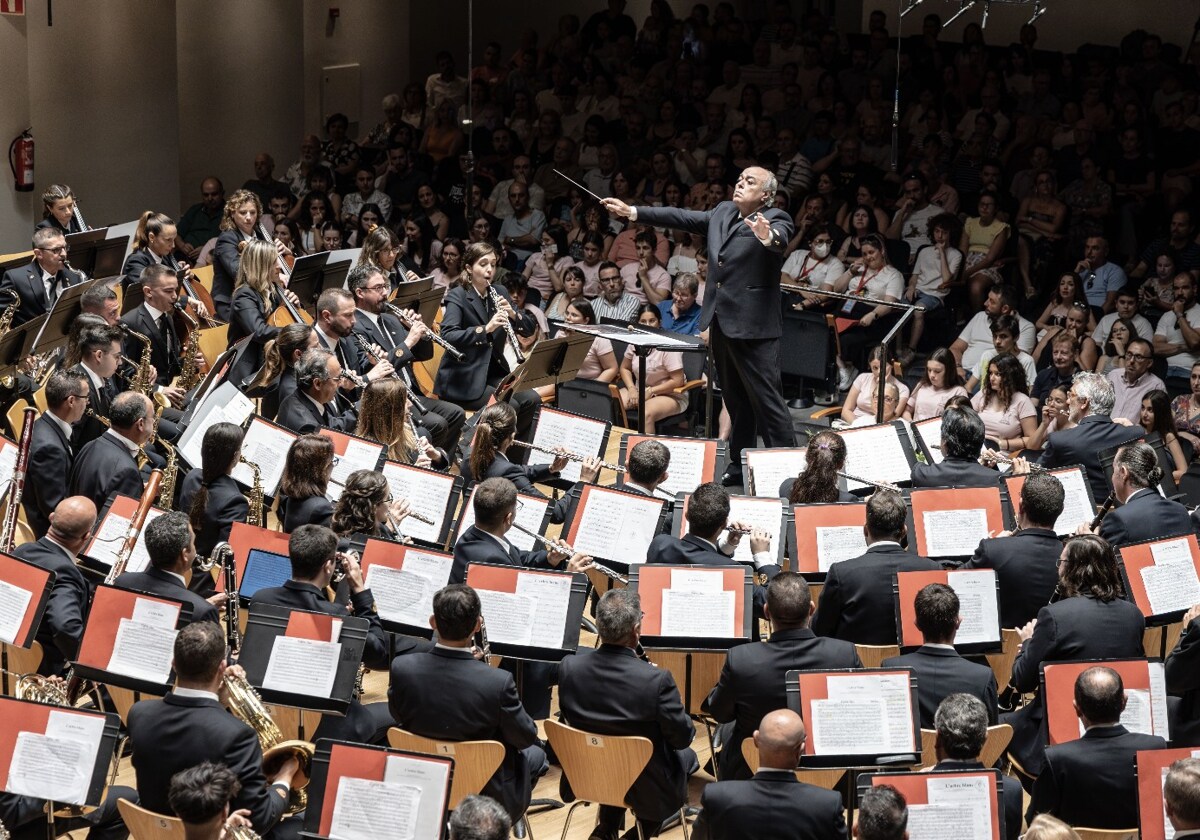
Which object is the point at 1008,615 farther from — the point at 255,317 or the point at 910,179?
the point at 910,179

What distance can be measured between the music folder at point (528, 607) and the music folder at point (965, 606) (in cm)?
107

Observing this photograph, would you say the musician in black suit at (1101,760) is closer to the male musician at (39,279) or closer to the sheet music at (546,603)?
the sheet music at (546,603)

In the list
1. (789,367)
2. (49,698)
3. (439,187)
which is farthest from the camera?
(439,187)

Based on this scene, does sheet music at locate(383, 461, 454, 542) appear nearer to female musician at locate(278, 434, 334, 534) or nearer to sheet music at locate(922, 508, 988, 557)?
female musician at locate(278, 434, 334, 534)

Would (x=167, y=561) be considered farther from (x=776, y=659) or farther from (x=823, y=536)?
(x=823, y=536)

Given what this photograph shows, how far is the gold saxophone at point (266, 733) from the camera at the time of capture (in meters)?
4.45

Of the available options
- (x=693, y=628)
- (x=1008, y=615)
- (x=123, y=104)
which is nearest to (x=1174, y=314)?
(x=1008, y=615)

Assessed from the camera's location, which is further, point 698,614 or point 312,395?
point 312,395

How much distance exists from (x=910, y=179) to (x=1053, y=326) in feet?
6.41

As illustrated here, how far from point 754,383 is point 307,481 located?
2.55 metres

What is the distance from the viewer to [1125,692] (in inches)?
182

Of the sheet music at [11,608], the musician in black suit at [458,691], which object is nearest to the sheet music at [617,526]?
the musician in black suit at [458,691]

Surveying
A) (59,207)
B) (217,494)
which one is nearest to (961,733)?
(217,494)

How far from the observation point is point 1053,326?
9453 millimetres
